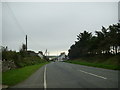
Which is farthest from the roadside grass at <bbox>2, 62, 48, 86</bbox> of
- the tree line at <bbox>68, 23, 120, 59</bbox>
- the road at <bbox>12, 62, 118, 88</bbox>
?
the tree line at <bbox>68, 23, 120, 59</bbox>

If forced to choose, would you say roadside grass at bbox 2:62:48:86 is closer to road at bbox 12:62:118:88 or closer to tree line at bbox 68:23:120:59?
road at bbox 12:62:118:88

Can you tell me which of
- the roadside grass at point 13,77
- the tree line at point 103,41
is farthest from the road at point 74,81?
the tree line at point 103,41

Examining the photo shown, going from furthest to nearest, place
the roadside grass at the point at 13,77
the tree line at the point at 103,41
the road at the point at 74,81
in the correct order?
the tree line at the point at 103,41 < the roadside grass at the point at 13,77 < the road at the point at 74,81

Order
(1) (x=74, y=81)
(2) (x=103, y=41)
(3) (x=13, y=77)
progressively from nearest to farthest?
(1) (x=74, y=81)
(3) (x=13, y=77)
(2) (x=103, y=41)

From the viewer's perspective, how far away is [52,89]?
9.97 metres

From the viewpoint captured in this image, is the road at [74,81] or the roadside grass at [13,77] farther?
the roadside grass at [13,77]

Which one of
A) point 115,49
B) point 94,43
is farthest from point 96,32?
point 115,49

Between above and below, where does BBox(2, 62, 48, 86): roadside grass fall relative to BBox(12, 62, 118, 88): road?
below

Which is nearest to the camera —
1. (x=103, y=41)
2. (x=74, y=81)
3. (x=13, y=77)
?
(x=74, y=81)

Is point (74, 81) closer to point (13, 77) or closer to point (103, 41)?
point (13, 77)

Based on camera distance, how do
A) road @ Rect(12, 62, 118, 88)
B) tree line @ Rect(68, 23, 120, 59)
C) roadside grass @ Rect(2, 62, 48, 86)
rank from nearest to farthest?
road @ Rect(12, 62, 118, 88)
roadside grass @ Rect(2, 62, 48, 86)
tree line @ Rect(68, 23, 120, 59)

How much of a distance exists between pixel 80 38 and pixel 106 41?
34.5m

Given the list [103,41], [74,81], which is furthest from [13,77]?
[103,41]

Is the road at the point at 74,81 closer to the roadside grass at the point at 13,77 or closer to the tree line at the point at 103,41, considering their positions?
the roadside grass at the point at 13,77
